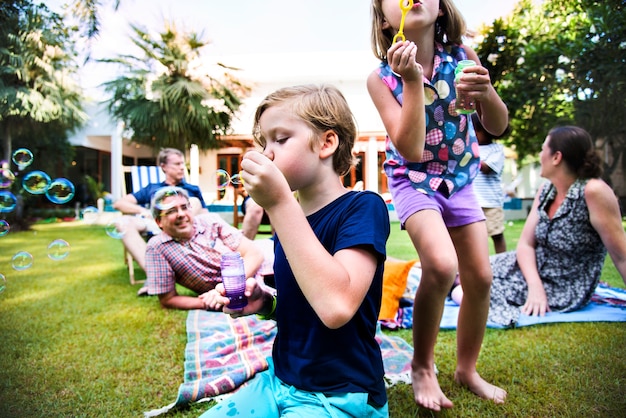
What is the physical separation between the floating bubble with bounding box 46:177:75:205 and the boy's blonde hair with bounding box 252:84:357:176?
203cm

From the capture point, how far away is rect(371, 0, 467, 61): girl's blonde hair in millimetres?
1611

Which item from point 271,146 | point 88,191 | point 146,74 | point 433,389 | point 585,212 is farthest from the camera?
point 88,191

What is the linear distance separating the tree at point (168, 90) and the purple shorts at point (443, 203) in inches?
417

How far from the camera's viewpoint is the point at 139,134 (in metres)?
11.9

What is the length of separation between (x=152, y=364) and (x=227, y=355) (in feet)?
1.22

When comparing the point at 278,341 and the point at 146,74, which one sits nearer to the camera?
the point at 278,341

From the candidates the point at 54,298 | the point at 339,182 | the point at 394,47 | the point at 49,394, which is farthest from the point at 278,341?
the point at 54,298

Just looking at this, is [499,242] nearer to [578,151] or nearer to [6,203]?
[578,151]

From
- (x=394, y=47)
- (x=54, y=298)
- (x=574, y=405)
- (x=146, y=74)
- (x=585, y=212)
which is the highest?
(x=146, y=74)

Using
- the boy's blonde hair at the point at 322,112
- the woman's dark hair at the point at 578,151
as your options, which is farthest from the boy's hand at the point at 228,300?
the woman's dark hair at the point at 578,151

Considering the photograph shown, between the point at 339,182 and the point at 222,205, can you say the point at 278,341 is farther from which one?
the point at 222,205

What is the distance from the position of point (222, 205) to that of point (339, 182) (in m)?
11.5

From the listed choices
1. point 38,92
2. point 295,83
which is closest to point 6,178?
point 38,92

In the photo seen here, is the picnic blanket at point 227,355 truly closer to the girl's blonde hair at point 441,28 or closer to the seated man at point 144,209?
the girl's blonde hair at point 441,28
